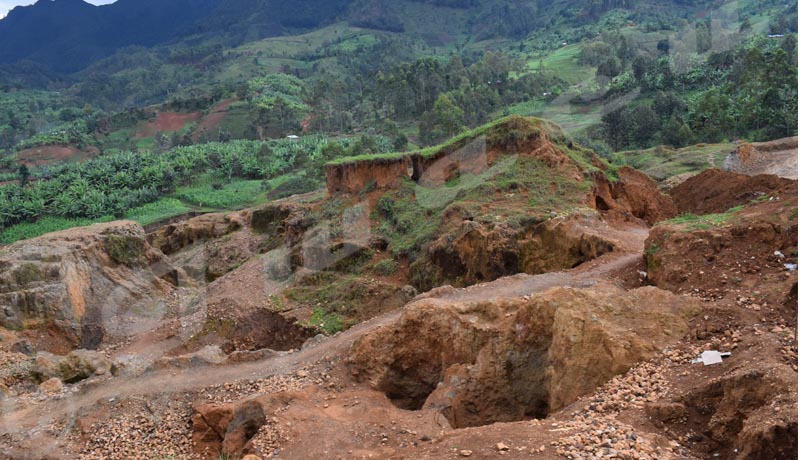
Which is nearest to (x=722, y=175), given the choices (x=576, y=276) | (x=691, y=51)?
(x=576, y=276)

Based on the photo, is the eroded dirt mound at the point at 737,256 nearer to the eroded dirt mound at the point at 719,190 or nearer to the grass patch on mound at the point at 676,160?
the eroded dirt mound at the point at 719,190

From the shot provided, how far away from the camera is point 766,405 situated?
231 inches

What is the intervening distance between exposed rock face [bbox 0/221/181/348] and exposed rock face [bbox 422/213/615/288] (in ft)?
33.9

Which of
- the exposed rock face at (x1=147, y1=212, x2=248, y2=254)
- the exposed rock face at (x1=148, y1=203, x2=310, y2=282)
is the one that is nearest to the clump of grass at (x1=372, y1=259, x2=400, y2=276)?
the exposed rock face at (x1=148, y1=203, x2=310, y2=282)

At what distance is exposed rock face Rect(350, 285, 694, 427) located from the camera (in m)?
8.08

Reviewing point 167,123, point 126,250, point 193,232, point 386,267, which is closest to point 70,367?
point 126,250

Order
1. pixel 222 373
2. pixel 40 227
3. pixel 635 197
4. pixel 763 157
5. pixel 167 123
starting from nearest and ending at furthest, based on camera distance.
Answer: pixel 222 373
pixel 635 197
pixel 763 157
pixel 40 227
pixel 167 123

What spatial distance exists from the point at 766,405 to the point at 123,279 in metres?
18.9

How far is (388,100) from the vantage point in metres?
68.5

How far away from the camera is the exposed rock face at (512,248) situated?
15001 millimetres

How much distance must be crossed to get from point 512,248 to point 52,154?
2625 inches

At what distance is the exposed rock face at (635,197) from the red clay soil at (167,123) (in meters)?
67.1

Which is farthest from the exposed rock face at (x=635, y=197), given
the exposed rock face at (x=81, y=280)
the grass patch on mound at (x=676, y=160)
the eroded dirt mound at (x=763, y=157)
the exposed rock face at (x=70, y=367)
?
the exposed rock face at (x=81, y=280)

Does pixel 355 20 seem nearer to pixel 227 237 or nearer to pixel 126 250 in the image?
pixel 227 237
